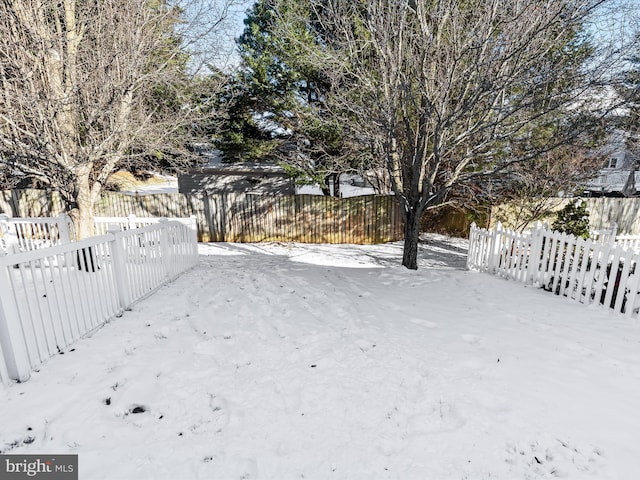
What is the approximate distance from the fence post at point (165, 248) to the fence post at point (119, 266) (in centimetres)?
117

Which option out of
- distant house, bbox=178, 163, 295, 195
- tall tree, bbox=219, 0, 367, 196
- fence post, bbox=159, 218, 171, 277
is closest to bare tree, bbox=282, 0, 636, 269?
tall tree, bbox=219, 0, 367, 196

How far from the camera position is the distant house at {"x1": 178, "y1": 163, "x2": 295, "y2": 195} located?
14.8 metres

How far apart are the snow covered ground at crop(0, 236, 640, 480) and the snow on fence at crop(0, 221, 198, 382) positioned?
0.56 feet

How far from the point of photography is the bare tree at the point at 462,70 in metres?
5.02

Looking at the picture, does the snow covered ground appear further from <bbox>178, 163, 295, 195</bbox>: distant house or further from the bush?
<bbox>178, 163, 295, 195</bbox>: distant house

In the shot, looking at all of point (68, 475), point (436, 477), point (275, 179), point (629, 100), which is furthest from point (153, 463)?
point (275, 179)

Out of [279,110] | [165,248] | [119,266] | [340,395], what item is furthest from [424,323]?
[279,110]

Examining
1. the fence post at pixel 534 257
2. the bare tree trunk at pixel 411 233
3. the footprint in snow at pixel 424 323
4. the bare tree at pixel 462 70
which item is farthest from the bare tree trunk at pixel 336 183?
the footprint in snow at pixel 424 323

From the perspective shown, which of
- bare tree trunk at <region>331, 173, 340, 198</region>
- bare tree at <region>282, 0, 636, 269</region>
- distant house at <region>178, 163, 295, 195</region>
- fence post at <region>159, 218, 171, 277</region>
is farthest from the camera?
distant house at <region>178, 163, 295, 195</region>

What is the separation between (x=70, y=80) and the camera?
555 centimetres

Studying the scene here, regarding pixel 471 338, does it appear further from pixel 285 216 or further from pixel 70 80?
pixel 285 216

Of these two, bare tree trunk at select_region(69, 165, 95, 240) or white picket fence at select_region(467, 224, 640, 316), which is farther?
bare tree trunk at select_region(69, 165, 95, 240)

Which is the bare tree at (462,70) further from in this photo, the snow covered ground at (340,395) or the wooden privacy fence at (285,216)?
the wooden privacy fence at (285,216)

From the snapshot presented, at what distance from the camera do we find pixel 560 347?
133 inches
